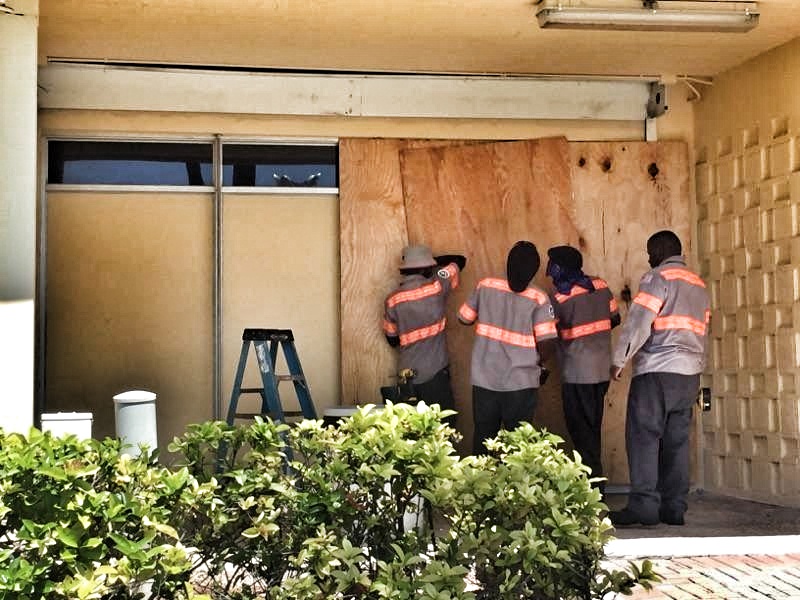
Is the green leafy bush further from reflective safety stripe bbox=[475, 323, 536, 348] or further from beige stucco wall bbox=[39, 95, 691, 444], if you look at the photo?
beige stucco wall bbox=[39, 95, 691, 444]

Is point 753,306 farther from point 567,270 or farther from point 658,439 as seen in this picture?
point 658,439

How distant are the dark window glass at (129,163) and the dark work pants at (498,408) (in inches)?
117

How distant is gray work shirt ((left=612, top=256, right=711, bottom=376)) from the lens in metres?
7.91

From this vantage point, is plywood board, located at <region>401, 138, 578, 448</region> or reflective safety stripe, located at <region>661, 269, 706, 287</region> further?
plywood board, located at <region>401, 138, 578, 448</region>

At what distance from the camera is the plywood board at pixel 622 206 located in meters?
10.0

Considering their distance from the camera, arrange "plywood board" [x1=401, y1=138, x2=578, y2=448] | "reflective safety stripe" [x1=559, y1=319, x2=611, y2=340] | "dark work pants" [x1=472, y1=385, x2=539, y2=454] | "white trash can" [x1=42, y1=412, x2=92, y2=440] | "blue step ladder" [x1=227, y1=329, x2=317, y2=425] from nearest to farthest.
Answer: "white trash can" [x1=42, y1=412, x2=92, y2=440], "blue step ladder" [x1=227, y1=329, x2=317, y2=425], "dark work pants" [x1=472, y1=385, x2=539, y2=454], "reflective safety stripe" [x1=559, y1=319, x2=611, y2=340], "plywood board" [x1=401, y1=138, x2=578, y2=448]

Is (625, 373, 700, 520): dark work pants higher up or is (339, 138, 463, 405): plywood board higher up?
(339, 138, 463, 405): plywood board

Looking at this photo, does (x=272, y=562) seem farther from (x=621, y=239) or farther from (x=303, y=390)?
(x=621, y=239)

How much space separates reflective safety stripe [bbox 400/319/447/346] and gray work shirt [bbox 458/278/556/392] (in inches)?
27.5

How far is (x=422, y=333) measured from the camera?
934 cm

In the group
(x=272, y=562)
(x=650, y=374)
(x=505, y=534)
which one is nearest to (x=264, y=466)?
(x=272, y=562)

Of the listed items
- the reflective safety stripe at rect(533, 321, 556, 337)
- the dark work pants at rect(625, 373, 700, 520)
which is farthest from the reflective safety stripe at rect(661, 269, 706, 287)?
the reflective safety stripe at rect(533, 321, 556, 337)

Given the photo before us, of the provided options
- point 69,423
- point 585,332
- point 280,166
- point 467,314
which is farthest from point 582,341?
point 69,423

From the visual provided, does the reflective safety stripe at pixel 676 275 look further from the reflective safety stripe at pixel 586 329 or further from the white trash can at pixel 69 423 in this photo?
the white trash can at pixel 69 423
